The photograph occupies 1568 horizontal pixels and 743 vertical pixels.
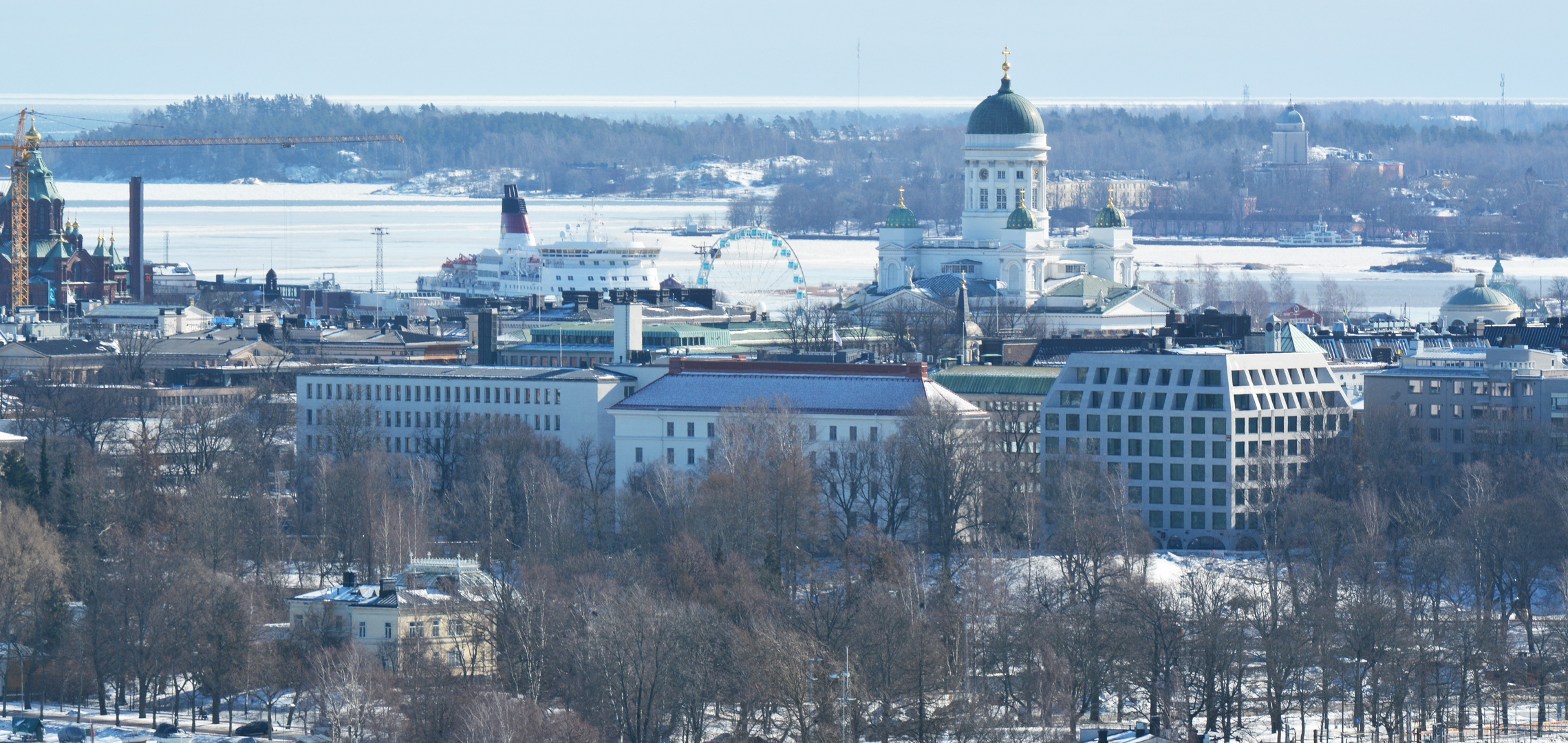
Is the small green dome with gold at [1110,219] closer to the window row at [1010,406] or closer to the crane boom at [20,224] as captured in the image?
the crane boom at [20,224]

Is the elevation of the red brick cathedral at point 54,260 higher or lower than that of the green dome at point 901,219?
lower

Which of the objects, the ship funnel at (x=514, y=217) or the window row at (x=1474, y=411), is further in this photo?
→ the ship funnel at (x=514, y=217)

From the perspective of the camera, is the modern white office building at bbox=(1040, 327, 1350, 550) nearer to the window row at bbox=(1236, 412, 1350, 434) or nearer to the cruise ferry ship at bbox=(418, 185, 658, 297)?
the window row at bbox=(1236, 412, 1350, 434)

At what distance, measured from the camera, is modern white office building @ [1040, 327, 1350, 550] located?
84750 mm

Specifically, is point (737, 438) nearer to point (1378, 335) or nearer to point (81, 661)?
point (81, 661)

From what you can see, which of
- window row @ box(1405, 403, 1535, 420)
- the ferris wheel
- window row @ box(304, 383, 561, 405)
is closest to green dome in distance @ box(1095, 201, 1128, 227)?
the ferris wheel

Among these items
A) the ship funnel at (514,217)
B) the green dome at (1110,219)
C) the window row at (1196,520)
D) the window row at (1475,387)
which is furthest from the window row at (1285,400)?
the ship funnel at (514,217)

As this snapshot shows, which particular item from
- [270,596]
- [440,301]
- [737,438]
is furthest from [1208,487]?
[440,301]

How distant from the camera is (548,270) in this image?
168750 millimetres

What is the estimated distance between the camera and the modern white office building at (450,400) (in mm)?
92375

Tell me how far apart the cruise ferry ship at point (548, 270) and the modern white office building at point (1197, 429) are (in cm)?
7348

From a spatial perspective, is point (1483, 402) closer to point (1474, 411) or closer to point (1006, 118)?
point (1474, 411)

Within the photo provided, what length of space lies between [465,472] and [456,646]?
21.7 m

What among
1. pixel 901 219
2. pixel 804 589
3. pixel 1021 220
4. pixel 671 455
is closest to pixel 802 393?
pixel 671 455
